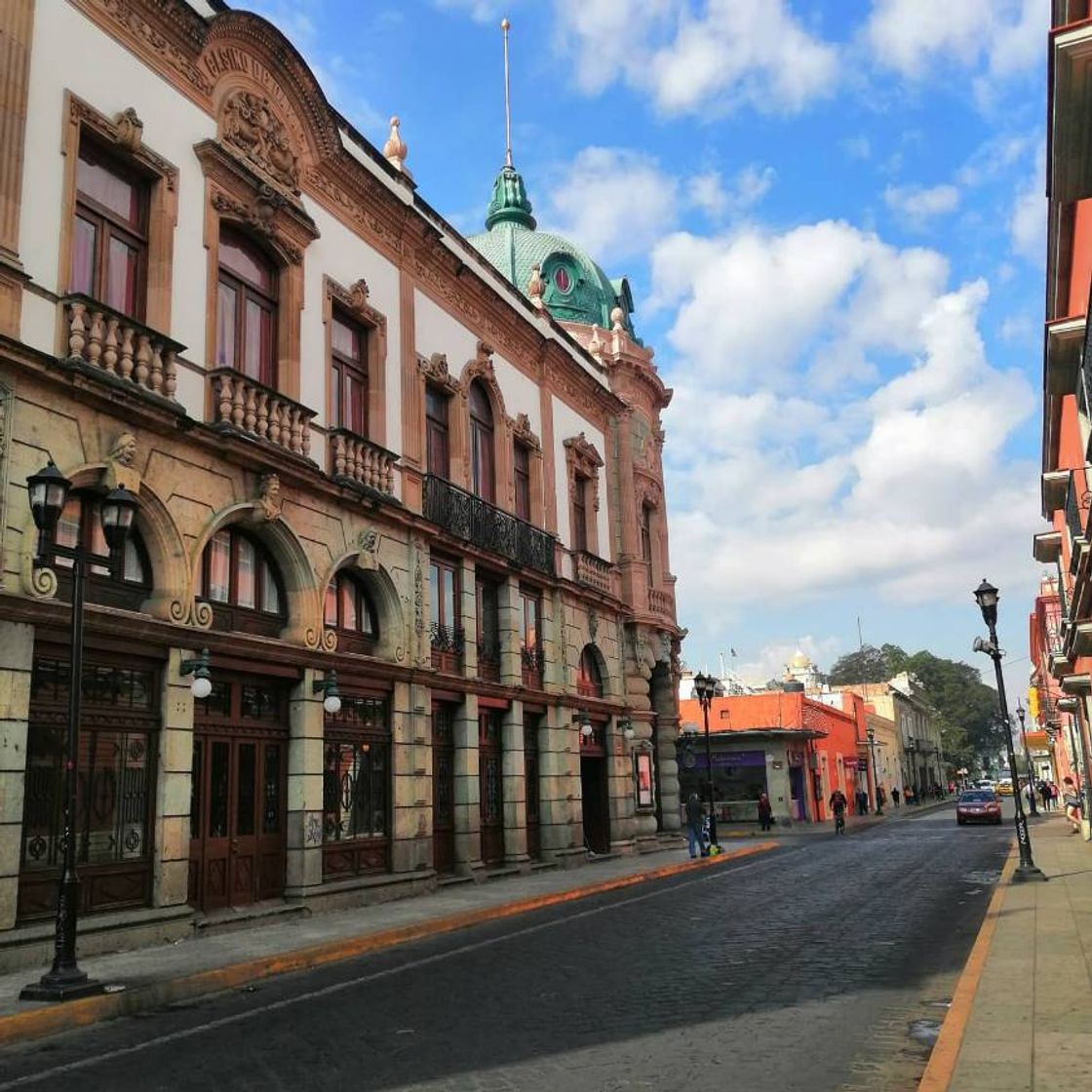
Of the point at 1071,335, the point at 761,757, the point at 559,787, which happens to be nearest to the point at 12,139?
the point at 1071,335

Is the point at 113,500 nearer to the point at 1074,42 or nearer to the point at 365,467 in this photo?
the point at 365,467

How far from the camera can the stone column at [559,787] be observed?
24672 millimetres

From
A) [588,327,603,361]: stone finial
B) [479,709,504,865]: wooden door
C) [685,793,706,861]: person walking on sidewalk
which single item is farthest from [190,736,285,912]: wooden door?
[588,327,603,361]: stone finial

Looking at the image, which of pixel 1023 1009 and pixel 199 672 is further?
pixel 199 672

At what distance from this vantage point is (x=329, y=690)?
53.7 ft

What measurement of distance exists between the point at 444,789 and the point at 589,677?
8679 mm

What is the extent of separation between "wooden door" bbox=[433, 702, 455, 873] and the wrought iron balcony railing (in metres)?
3.55

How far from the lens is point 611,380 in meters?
33.1

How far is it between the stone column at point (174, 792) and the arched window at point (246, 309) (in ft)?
15.8

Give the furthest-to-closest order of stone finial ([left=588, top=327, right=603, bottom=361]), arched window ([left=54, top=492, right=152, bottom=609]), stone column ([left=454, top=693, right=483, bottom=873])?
stone finial ([left=588, top=327, right=603, bottom=361])
stone column ([left=454, top=693, right=483, bottom=873])
arched window ([left=54, top=492, right=152, bottom=609])

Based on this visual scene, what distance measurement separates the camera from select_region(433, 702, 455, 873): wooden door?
20219 millimetres

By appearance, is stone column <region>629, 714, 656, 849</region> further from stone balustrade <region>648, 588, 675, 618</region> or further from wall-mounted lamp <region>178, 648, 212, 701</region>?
wall-mounted lamp <region>178, 648, 212, 701</region>

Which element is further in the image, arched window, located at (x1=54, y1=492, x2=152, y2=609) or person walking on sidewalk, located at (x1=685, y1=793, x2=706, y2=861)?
person walking on sidewalk, located at (x1=685, y1=793, x2=706, y2=861)

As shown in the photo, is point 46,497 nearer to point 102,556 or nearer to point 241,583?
point 102,556
